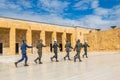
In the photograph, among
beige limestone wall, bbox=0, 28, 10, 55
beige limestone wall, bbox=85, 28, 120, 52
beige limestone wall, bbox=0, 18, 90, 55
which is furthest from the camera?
beige limestone wall, bbox=85, 28, 120, 52

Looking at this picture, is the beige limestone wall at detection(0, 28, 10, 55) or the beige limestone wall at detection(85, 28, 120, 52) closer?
the beige limestone wall at detection(0, 28, 10, 55)

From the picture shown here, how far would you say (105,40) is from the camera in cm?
4247

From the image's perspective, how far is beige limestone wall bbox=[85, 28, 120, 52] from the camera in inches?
1577

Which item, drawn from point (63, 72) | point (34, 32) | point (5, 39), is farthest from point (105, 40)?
point (63, 72)

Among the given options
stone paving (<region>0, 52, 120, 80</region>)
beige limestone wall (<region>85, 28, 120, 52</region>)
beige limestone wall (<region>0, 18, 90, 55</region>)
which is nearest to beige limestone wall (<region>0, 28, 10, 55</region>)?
beige limestone wall (<region>0, 18, 90, 55</region>)

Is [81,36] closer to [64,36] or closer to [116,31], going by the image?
[64,36]

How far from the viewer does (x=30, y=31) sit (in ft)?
123

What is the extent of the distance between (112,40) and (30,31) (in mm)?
16812

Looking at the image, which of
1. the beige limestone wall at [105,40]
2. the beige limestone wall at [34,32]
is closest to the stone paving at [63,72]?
the beige limestone wall at [34,32]

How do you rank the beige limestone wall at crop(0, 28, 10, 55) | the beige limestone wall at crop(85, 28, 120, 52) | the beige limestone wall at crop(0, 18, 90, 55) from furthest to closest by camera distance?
the beige limestone wall at crop(85, 28, 120, 52)
the beige limestone wall at crop(0, 28, 10, 55)
the beige limestone wall at crop(0, 18, 90, 55)

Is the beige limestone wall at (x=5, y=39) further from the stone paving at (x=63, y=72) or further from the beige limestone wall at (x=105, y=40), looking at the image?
the stone paving at (x=63, y=72)

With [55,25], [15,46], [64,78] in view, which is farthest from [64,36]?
[64,78]

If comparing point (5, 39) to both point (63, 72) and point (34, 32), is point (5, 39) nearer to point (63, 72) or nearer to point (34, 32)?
point (34, 32)

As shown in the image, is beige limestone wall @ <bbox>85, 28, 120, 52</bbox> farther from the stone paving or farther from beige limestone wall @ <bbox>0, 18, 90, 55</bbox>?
the stone paving
